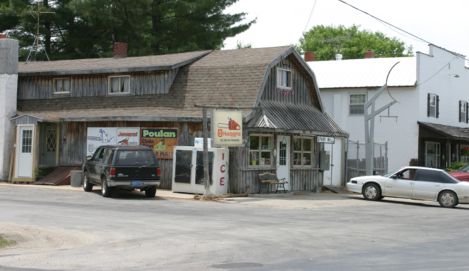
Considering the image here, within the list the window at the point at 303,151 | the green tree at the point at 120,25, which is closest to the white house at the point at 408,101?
the green tree at the point at 120,25

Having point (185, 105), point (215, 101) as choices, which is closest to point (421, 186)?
point (215, 101)

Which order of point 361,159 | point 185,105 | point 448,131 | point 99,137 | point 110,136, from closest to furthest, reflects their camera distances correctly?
1. point 185,105
2. point 110,136
3. point 99,137
4. point 361,159
5. point 448,131

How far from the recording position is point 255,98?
2609cm

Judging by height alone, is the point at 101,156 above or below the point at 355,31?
below

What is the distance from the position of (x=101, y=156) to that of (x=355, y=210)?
30.5ft

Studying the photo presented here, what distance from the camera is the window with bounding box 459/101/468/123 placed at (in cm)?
A: 4244

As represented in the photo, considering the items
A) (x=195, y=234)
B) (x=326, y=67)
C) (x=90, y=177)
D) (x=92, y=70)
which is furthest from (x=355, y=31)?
(x=195, y=234)

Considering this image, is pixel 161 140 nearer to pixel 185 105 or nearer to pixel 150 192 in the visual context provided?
pixel 185 105

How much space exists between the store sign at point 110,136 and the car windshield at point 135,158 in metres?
4.13

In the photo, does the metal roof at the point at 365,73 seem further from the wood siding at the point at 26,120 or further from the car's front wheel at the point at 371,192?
the wood siding at the point at 26,120

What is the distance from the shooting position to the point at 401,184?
24.7 m

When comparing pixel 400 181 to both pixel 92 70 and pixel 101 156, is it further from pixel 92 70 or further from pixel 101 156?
pixel 92 70

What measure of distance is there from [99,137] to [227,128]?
684 cm

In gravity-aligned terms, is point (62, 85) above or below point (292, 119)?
above
